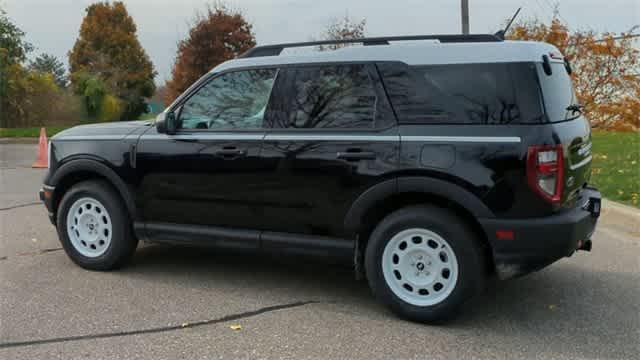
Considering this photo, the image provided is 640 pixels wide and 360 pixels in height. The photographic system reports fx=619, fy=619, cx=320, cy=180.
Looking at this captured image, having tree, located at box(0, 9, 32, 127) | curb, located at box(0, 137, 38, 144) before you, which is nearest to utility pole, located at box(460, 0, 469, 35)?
curb, located at box(0, 137, 38, 144)

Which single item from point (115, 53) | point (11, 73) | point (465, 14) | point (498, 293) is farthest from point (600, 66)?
point (115, 53)

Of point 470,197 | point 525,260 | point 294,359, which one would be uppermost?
point 470,197

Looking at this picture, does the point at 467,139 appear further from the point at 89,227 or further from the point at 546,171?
the point at 89,227

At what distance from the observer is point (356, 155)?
4.32 metres

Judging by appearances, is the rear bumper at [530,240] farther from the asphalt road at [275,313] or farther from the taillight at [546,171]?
the asphalt road at [275,313]

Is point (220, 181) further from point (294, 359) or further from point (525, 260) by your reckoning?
point (525, 260)

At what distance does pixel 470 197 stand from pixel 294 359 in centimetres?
152

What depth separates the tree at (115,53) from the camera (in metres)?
36.4

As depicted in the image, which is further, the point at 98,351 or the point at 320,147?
the point at 320,147

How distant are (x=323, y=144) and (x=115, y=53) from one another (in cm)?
3664

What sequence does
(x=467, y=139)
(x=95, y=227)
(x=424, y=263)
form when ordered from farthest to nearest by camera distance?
(x=95, y=227), (x=424, y=263), (x=467, y=139)

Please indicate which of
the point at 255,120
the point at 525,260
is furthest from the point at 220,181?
the point at 525,260

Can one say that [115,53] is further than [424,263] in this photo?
Yes

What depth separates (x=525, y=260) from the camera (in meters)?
3.98
